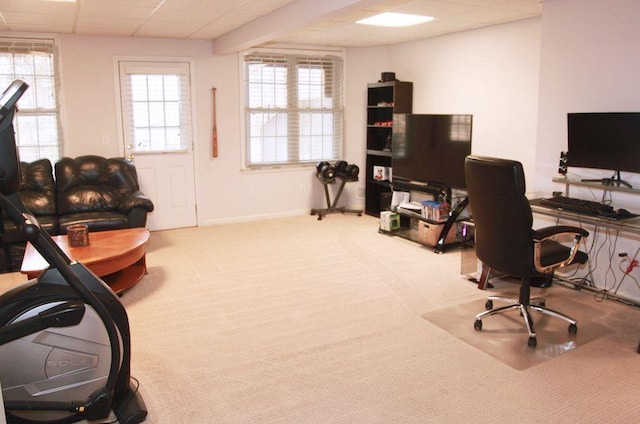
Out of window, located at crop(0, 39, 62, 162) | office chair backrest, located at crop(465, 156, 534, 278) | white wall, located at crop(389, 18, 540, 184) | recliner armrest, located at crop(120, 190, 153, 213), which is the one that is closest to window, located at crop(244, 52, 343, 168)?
white wall, located at crop(389, 18, 540, 184)

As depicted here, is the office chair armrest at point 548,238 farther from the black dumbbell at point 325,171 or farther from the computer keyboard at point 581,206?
the black dumbbell at point 325,171

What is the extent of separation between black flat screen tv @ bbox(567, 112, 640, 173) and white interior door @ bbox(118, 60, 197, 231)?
4353 millimetres

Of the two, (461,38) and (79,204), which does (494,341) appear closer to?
(461,38)

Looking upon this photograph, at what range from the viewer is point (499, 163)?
→ 120 inches

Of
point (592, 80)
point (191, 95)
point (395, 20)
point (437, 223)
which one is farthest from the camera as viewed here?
point (191, 95)

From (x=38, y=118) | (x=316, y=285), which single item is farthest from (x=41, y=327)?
(x=38, y=118)

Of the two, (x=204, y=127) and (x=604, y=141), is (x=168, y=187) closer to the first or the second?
(x=204, y=127)

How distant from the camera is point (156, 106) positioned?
6.25 m

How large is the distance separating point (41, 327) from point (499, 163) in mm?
2521

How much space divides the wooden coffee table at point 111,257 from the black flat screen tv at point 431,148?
298cm

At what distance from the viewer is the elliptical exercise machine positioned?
2.21 metres

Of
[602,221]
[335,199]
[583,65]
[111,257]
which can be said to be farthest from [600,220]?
[335,199]

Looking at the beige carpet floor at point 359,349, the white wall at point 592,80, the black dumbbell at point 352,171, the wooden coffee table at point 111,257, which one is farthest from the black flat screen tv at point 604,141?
the wooden coffee table at point 111,257

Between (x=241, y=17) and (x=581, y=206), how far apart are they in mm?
3300
